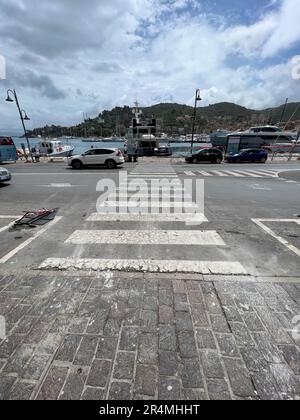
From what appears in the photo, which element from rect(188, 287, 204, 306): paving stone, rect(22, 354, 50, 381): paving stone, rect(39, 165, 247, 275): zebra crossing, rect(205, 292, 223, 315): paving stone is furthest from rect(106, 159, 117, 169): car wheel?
rect(22, 354, 50, 381): paving stone

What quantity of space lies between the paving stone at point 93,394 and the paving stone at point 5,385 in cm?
64

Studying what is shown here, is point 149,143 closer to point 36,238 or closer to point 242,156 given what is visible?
point 242,156

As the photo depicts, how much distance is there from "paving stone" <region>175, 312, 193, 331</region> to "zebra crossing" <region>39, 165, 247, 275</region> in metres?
0.99

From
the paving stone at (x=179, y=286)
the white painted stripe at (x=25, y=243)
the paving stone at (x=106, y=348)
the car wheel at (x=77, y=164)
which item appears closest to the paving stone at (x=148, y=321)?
the paving stone at (x=106, y=348)

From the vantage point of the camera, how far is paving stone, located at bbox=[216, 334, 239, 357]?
2.28m

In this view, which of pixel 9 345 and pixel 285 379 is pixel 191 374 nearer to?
pixel 285 379

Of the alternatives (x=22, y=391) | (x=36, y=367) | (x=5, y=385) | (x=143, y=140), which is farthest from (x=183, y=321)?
(x=143, y=140)

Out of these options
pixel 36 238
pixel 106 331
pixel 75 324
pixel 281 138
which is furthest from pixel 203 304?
pixel 281 138

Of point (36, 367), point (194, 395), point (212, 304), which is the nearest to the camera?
point (194, 395)


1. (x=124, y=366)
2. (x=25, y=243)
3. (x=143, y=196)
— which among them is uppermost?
(x=124, y=366)

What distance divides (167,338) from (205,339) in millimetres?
405

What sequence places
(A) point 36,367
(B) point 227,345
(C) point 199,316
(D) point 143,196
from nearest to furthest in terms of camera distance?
(A) point 36,367 < (B) point 227,345 < (C) point 199,316 < (D) point 143,196

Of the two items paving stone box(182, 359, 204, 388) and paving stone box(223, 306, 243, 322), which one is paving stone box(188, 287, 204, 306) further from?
paving stone box(182, 359, 204, 388)

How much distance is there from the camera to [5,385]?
6.45 ft
